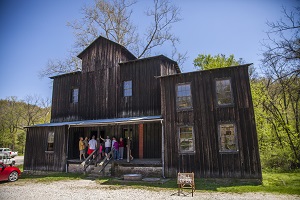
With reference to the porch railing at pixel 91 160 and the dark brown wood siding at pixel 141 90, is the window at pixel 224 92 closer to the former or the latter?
the dark brown wood siding at pixel 141 90

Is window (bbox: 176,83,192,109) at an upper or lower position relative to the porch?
upper

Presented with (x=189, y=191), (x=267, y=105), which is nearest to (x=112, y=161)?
(x=189, y=191)

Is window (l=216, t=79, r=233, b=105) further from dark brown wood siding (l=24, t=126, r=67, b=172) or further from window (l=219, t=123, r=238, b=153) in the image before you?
dark brown wood siding (l=24, t=126, r=67, b=172)

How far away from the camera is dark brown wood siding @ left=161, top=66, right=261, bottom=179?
11.2 m

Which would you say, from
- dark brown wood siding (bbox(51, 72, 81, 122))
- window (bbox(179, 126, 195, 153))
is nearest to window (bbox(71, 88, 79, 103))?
dark brown wood siding (bbox(51, 72, 81, 122))

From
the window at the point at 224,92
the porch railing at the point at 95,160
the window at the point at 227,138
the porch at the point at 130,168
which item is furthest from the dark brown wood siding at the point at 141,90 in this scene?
the window at the point at 227,138

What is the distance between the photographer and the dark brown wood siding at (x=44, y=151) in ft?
53.4

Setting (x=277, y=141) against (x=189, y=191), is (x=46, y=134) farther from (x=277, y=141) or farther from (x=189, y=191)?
(x=277, y=141)

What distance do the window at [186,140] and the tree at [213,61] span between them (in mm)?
18267

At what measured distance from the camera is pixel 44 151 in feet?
55.8

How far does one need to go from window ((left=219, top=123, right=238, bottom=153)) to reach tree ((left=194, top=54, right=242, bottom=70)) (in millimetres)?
18258

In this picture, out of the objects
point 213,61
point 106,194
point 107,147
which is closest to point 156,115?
point 107,147

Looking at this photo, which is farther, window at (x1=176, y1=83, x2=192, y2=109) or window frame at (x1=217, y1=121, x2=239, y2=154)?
window at (x1=176, y1=83, x2=192, y2=109)

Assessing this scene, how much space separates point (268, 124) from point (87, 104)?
60.3 ft
